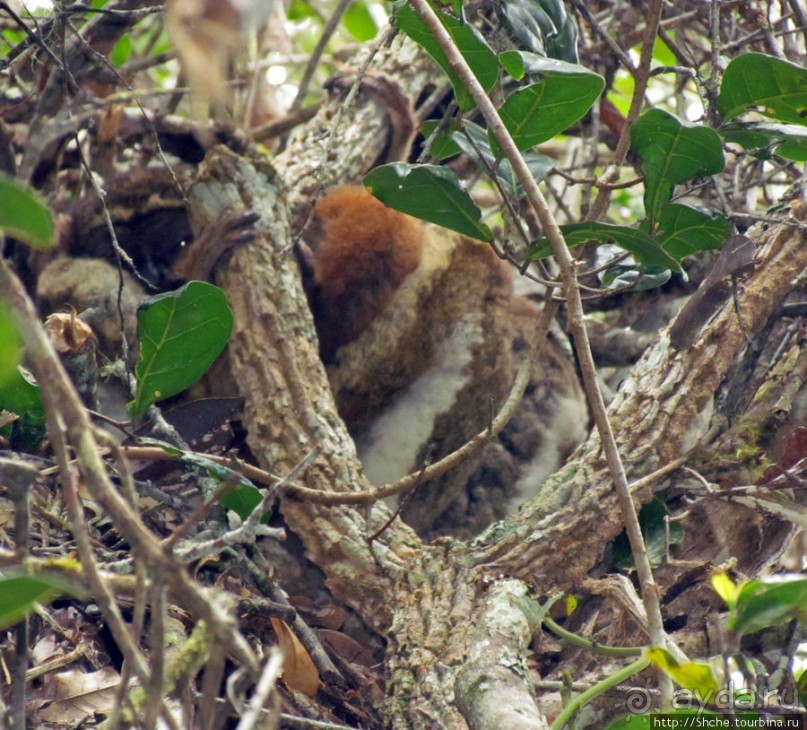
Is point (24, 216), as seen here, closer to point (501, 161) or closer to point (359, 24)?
point (501, 161)

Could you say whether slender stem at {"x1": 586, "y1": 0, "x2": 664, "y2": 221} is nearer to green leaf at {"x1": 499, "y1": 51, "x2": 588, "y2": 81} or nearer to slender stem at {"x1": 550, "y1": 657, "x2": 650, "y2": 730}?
green leaf at {"x1": 499, "y1": 51, "x2": 588, "y2": 81}

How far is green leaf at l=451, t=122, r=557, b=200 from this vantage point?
223 cm

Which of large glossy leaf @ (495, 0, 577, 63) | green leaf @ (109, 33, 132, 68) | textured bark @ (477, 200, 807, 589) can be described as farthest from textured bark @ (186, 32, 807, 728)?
green leaf @ (109, 33, 132, 68)

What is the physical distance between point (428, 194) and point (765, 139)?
2.65 feet

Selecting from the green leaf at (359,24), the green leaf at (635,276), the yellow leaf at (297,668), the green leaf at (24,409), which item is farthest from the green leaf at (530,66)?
the green leaf at (359,24)

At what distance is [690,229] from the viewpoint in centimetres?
234

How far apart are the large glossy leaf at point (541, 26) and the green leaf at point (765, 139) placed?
0.46m

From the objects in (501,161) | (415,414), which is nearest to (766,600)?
(501,161)

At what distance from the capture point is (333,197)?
11.6 feet

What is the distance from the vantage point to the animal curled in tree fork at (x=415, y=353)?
3418mm

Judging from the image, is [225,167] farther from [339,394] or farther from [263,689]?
[263,689]

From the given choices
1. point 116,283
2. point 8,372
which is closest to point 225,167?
point 116,283

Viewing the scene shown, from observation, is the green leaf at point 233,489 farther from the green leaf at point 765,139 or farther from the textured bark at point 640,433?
the green leaf at point 765,139

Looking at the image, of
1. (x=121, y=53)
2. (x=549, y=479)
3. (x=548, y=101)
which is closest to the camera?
(x=548, y=101)
